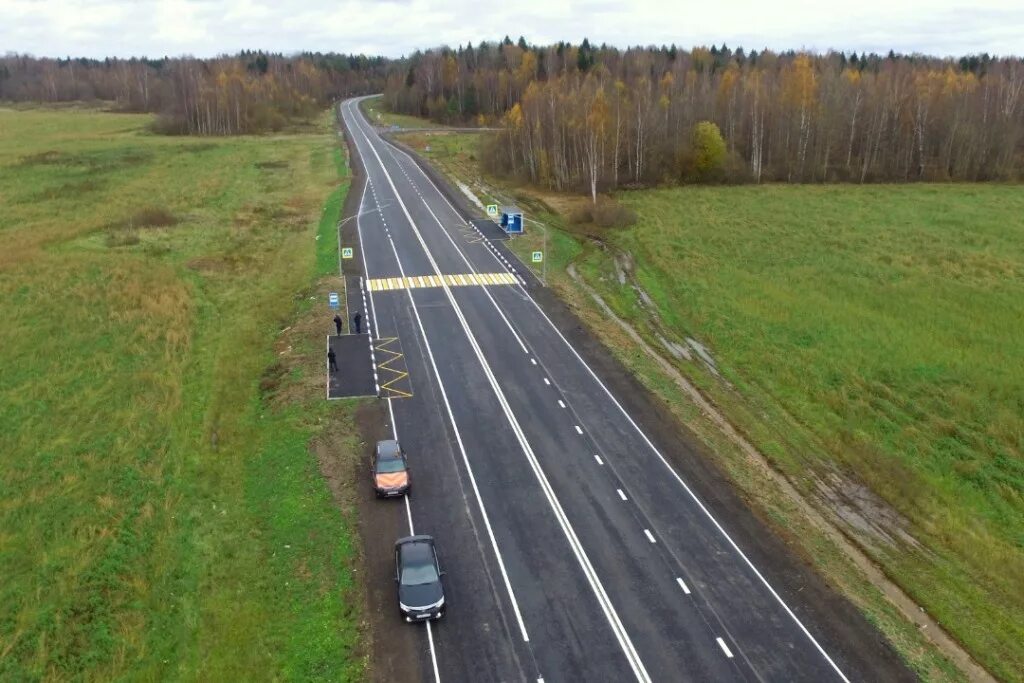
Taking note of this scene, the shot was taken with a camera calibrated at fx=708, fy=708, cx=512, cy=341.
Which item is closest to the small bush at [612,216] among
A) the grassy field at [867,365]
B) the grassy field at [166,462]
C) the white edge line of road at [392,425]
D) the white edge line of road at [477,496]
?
the grassy field at [867,365]

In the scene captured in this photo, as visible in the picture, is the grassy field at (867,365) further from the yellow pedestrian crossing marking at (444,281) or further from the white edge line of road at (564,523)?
the white edge line of road at (564,523)

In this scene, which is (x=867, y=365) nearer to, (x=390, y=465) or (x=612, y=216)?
(x=390, y=465)

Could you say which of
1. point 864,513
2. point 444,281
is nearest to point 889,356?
point 864,513

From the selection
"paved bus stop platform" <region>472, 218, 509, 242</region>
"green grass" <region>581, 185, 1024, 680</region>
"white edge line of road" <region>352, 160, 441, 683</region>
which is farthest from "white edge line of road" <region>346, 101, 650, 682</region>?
"paved bus stop platform" <region>472, 218, 509, 242</region>

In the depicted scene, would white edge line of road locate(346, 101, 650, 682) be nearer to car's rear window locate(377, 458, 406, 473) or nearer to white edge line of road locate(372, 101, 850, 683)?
white edge line of road locate(372, 101, 850, 683)

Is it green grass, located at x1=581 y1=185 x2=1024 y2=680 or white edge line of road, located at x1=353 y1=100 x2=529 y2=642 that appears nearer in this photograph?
white edge line of road, located at x1=353 y1=100 x2=529 y2=642

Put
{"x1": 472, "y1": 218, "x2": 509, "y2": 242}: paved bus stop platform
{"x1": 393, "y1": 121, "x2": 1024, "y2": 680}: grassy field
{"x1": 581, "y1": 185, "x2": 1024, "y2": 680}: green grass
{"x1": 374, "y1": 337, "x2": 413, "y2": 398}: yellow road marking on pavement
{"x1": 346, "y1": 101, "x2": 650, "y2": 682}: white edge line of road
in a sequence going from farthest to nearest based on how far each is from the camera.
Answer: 1. {"x1": 472, "y1": 218, "x2": 509, "y2": 242}: paved bus stop platform
2. {"x1": 374, "y1": 337, "x2": 413, "y2": 398}: yellow road marking on pavement
3. {"x1": 581, "y1": 185, "x2": 1024, "y2": 680}: green grass
4. {"x1": 393, "y1": 121, "x2": 1024, "y2": 680}: grassy field
5. {"x1": 346, "y1": 101, "x2": 650, "y2": 682}: white edge line of road
